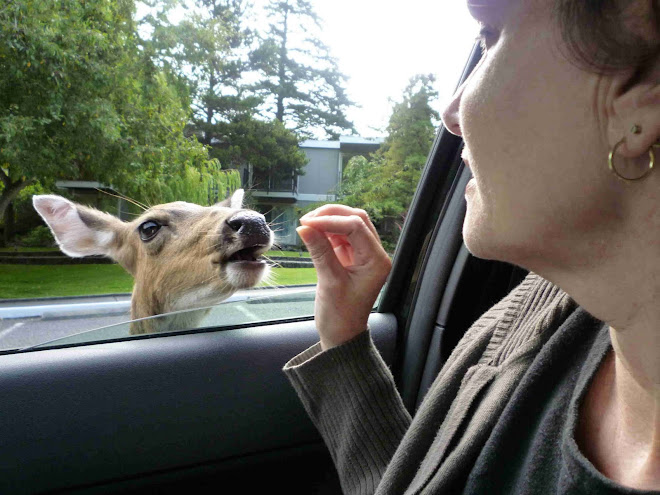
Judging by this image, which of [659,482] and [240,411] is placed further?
[240,411]

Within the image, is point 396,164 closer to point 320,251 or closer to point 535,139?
point 320,251

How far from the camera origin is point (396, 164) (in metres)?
2.71

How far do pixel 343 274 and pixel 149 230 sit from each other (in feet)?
Answer: 3.70

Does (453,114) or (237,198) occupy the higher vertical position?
(453,114)

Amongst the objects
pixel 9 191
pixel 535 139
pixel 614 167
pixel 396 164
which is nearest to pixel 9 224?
pixel 9 191

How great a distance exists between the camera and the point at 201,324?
7.97 feet

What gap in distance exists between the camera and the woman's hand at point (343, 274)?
65.8 inches

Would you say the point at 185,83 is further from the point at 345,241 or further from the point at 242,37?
the point at 345,241

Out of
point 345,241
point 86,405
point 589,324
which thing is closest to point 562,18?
point 589,324

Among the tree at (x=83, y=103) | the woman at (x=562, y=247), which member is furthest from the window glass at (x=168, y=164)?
the woman at (x=562, y=247)

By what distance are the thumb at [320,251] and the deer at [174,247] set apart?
1.97 feet

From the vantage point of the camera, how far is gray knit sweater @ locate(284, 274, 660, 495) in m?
1.10

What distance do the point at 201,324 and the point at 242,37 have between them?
1.26 metres

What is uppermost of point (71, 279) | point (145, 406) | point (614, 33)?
point (614, 33)
